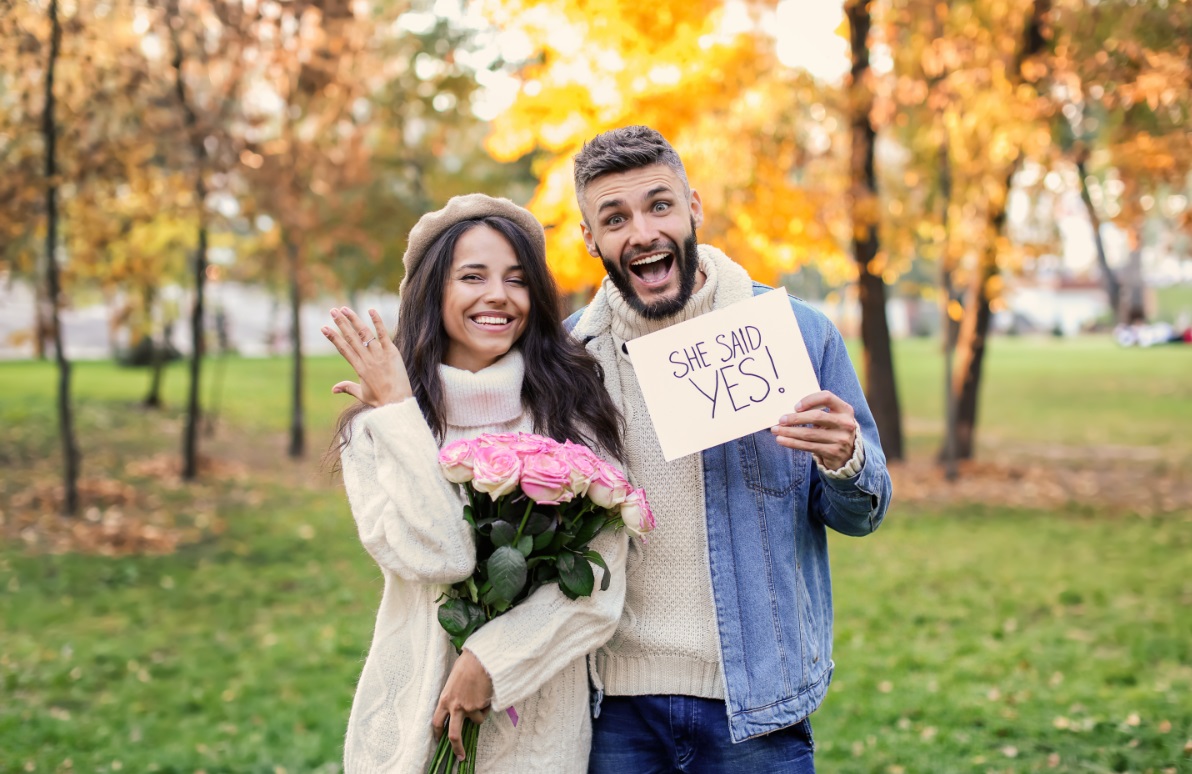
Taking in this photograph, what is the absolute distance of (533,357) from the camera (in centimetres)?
262

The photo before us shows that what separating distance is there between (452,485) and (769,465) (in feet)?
2.56

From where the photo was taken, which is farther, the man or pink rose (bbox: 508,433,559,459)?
the man

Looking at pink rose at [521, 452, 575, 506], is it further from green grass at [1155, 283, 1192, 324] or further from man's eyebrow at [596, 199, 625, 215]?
green grass at [1155, 283, 1192, 324]

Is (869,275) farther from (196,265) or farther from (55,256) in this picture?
(55,256)

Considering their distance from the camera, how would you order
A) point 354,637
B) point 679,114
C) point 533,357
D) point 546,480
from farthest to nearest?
1. point 679,114
2. point 354,637
3. point 533,357
4. point 546,480

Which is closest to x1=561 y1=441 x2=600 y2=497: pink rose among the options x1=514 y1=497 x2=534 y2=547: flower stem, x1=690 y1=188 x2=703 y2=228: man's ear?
x1=514 y1=497 x2=534 y2=547: flower stem

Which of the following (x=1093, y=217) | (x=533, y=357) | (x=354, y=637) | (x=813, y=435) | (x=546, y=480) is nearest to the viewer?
(x=546, y=480)

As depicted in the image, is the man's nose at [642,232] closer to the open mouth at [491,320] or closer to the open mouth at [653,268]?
the open mouth at [653,268]

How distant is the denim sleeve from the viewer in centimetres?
230

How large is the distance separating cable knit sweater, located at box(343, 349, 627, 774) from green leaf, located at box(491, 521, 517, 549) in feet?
0.22

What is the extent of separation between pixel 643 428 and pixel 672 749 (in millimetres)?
779

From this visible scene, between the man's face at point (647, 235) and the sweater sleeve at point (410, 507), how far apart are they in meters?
0.64

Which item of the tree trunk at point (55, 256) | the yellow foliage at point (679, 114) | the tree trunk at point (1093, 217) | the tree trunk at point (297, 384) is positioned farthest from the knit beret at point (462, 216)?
the tree trunk at point (297, 384)

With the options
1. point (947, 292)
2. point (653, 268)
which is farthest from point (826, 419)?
point (947, 292)
